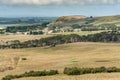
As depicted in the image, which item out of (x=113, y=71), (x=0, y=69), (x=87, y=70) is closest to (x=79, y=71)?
(x=87, y=70)

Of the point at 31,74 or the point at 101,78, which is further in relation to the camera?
the point at 31,74

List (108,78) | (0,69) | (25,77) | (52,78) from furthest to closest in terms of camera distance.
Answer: (0,69) < (25,77) < (52,78) < (108,78)

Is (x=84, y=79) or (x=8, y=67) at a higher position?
(x=84, y=79)

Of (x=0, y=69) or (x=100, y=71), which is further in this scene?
(x=0, y=69)

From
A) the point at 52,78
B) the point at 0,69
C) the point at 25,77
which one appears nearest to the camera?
the point at 52,78

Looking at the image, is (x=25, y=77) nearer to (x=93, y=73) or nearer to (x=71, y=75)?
(x=71, y=75)

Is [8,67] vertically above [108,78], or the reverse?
[108,78]

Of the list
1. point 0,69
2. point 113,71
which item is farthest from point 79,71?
point 0,69

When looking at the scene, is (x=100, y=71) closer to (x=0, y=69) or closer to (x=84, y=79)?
(x=84, y=79)

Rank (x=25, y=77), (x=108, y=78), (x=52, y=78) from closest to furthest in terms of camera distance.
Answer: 1. (x=108, y=78)
2. (x=52, y=78)
3. (x=25, y=77)
